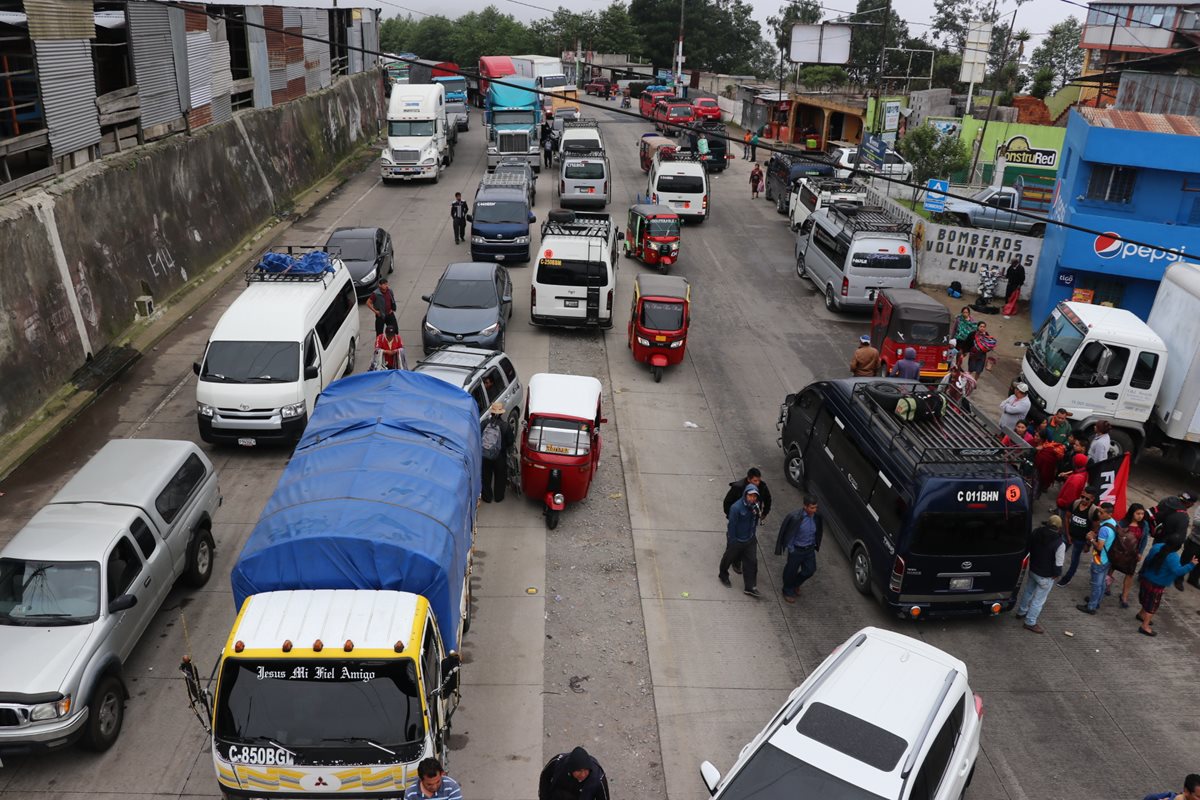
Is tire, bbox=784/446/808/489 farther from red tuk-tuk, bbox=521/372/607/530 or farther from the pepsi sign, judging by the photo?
the pepsi sign

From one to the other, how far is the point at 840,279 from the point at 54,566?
19.8 m

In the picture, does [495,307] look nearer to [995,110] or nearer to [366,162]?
[366,162]

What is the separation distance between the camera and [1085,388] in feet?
55.2

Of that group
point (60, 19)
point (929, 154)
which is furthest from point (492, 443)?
point (929, 154)

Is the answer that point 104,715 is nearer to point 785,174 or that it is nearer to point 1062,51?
point 785,174

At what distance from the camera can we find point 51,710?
8820 mm

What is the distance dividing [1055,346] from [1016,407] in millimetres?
2205

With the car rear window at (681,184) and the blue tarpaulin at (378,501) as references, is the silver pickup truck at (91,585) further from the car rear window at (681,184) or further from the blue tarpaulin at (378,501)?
the car rear window at (681,184)

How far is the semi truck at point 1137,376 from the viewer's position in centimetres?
1630

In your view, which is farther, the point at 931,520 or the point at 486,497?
the point at 486,497

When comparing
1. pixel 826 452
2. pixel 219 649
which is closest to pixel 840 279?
pixel 826 452

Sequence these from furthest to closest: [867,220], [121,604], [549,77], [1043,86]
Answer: [1043,86] → [549,77] → [867,220] → [121,604]

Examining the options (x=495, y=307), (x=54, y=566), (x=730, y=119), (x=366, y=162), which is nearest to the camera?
(x=54, y=566)

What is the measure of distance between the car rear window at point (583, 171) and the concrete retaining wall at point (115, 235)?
1047cm
